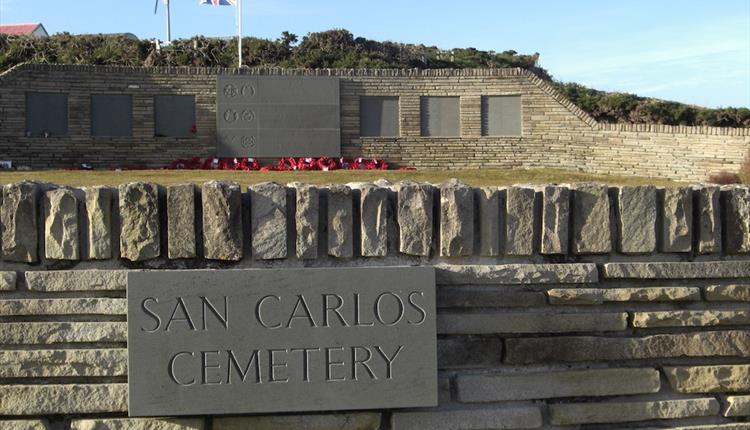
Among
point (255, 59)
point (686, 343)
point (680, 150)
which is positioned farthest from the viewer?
point (255, 59)

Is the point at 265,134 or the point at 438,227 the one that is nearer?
the point at 438,227

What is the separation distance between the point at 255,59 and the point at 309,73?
142 inches

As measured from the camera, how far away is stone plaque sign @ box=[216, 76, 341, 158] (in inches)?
771

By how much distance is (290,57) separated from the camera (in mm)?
23141

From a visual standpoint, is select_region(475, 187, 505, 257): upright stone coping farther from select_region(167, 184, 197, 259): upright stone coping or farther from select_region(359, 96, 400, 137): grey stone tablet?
select_region(359, 96, 400, 137): grey stone tablet

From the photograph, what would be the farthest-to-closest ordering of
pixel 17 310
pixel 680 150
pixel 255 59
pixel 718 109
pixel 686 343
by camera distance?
1. pixel 255 59
2. pixel 718 109
3. pixel 680 150
4. pixel 686 343
5. pixel 17 310

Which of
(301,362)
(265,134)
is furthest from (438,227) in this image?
(265,134)

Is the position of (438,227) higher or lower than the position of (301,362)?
higher

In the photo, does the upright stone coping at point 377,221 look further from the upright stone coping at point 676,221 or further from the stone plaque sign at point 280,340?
the stone plaque sign at point 280,340

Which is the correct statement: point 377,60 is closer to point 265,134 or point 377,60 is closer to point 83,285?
point 265,134

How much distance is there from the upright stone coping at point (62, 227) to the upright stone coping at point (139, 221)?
0.16 metres

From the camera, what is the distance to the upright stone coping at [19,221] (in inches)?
111

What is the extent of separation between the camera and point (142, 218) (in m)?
2.83

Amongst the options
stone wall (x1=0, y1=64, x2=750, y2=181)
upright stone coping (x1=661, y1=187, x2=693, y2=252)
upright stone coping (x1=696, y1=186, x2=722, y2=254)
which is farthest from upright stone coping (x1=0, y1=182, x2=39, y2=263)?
stone wall (x1=0, y1=64, x2=750, y2=181)
